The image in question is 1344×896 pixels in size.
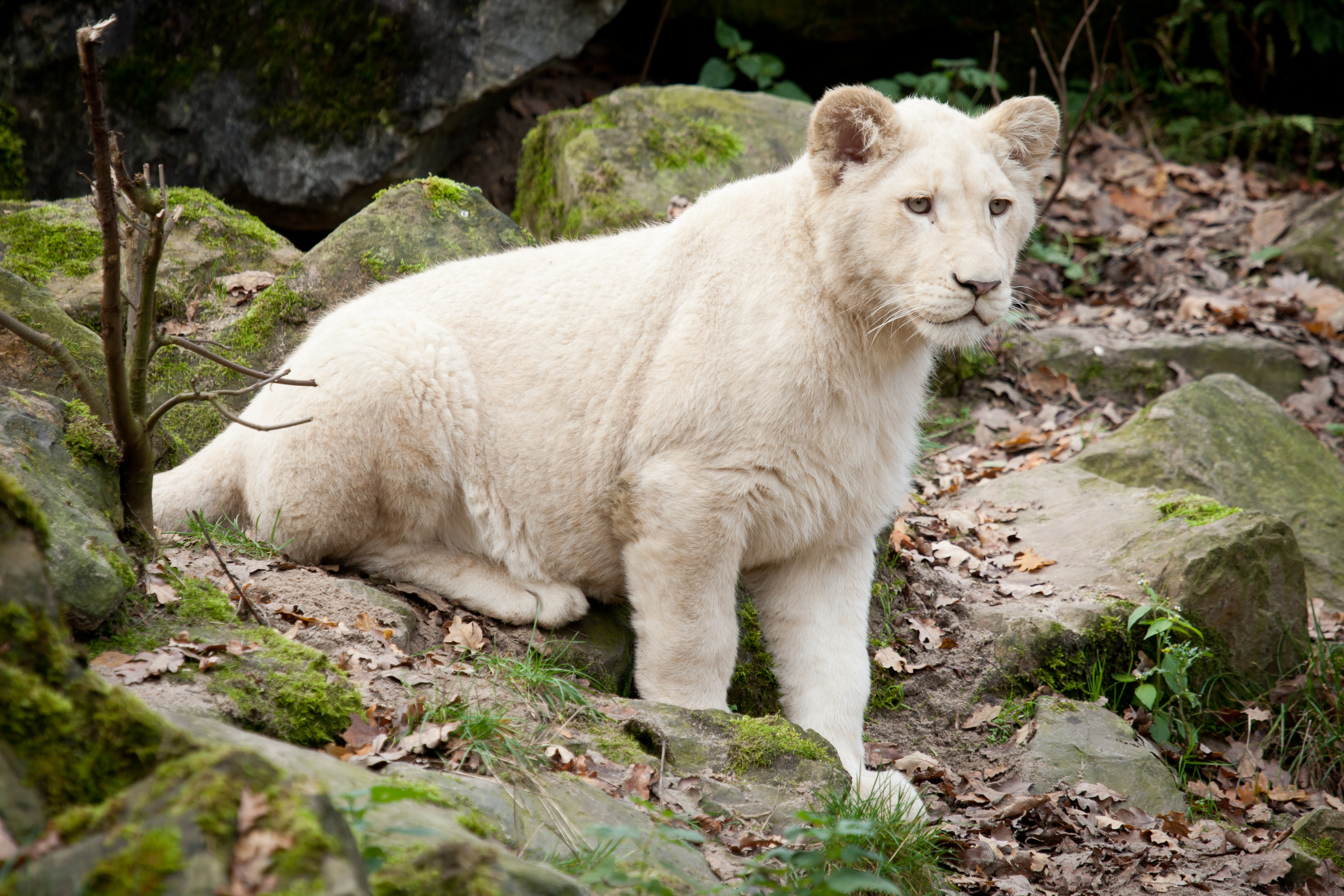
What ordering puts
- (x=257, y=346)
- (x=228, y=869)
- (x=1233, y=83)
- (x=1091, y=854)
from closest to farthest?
(x=228, y=869) → (x=1091, y=854) → (x=257, y=346) → (x=1233, y=83)

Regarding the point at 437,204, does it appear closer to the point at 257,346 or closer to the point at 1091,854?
the point at 257,346

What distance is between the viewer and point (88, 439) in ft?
11.3

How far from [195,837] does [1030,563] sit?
525 cm

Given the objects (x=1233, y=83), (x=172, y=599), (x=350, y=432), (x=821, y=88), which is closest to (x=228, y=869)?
(x=172, y=599)

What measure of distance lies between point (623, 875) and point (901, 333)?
2.74m

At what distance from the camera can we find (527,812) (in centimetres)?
295

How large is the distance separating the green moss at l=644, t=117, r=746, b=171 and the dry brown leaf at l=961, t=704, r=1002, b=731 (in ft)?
16.6

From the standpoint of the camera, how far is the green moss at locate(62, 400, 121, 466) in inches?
135

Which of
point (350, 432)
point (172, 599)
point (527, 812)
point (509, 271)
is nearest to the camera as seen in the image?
point (527, 812)

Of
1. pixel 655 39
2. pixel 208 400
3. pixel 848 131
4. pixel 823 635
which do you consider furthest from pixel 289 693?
pixel 655 39

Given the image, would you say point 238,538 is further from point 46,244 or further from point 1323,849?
point 1323,849

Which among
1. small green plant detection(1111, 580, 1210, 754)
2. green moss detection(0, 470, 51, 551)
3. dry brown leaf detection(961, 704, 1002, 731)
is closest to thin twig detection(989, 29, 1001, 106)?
small green plant detection(1111, 580, 1210, 754)

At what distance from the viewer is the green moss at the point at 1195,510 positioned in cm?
591

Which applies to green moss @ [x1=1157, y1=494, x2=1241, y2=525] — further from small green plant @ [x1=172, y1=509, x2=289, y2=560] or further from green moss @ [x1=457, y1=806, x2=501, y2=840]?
small green plant @ [x1=172, y1=509, x2=289, y2=560]
